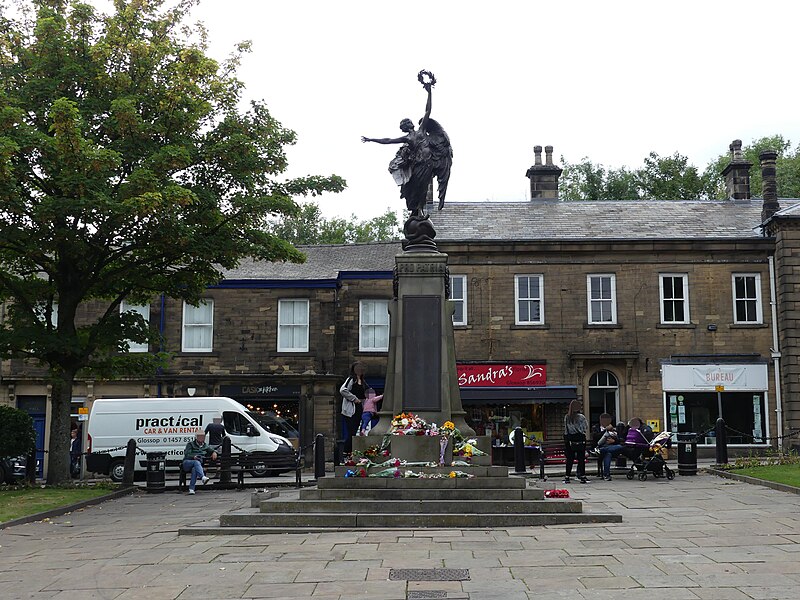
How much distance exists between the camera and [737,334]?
2772 centimetres

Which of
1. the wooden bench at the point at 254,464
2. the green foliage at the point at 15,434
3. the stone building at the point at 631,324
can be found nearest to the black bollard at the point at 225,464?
the wooden bench at the point at 254,464

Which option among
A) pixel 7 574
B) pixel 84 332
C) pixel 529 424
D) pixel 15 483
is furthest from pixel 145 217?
pixel 529 424

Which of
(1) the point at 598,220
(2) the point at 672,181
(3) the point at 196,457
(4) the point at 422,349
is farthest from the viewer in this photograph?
(2) the point at 672,181

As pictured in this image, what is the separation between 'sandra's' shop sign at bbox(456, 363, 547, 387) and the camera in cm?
2770

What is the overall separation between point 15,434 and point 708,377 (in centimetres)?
2014

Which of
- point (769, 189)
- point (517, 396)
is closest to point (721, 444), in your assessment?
point (517, 396)

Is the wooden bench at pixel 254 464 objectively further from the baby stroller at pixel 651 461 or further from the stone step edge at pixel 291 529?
the stone step edge at pixel 291 529

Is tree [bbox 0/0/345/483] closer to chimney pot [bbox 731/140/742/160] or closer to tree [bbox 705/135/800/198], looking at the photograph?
chimney pot [bbox 731/140/742/160]

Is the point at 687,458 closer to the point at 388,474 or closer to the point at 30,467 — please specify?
the point at 388,474

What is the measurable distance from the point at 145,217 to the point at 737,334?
19.1m

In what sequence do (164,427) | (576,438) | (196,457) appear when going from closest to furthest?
(576,438) < (196,457) < (164,427)

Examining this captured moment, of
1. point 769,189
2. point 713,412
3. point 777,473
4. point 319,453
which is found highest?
point 769,189

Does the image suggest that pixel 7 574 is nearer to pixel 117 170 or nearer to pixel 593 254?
pixel 117 170

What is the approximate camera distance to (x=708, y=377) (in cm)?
2756
